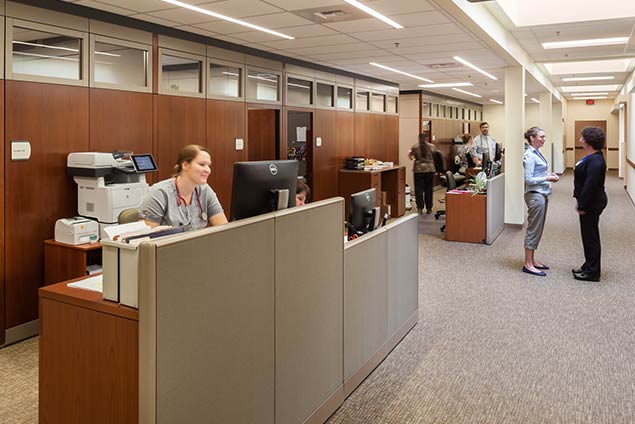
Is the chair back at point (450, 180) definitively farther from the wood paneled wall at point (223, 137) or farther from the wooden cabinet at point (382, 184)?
the wood paneled wall at point (223, 137)

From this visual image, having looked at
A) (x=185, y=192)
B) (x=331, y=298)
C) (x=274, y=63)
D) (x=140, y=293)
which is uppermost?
(x=274, y=63)

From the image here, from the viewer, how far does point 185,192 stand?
11.1 feet

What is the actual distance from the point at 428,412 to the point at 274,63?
5458 millimetres

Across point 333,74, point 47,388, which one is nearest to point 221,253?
point 47,388

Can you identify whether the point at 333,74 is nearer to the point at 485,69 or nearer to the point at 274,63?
the point at 274,63

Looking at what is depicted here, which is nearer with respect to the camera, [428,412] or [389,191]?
[428,412]

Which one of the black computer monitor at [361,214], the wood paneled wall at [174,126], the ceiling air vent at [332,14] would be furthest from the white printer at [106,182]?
the ceiling air vent at [332,14]

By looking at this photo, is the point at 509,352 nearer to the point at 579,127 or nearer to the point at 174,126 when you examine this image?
the point at 174,126

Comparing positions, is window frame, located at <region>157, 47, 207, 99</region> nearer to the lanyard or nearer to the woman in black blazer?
the lanyard

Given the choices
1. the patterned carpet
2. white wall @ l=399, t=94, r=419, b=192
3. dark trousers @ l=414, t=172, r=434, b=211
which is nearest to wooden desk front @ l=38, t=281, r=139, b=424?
the patterned carpet

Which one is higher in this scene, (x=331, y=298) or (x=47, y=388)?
(x=331, y=298)

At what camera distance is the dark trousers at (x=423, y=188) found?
32.1 ft

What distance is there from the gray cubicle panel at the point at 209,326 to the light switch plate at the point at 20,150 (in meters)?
2.84

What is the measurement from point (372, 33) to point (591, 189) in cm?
281
